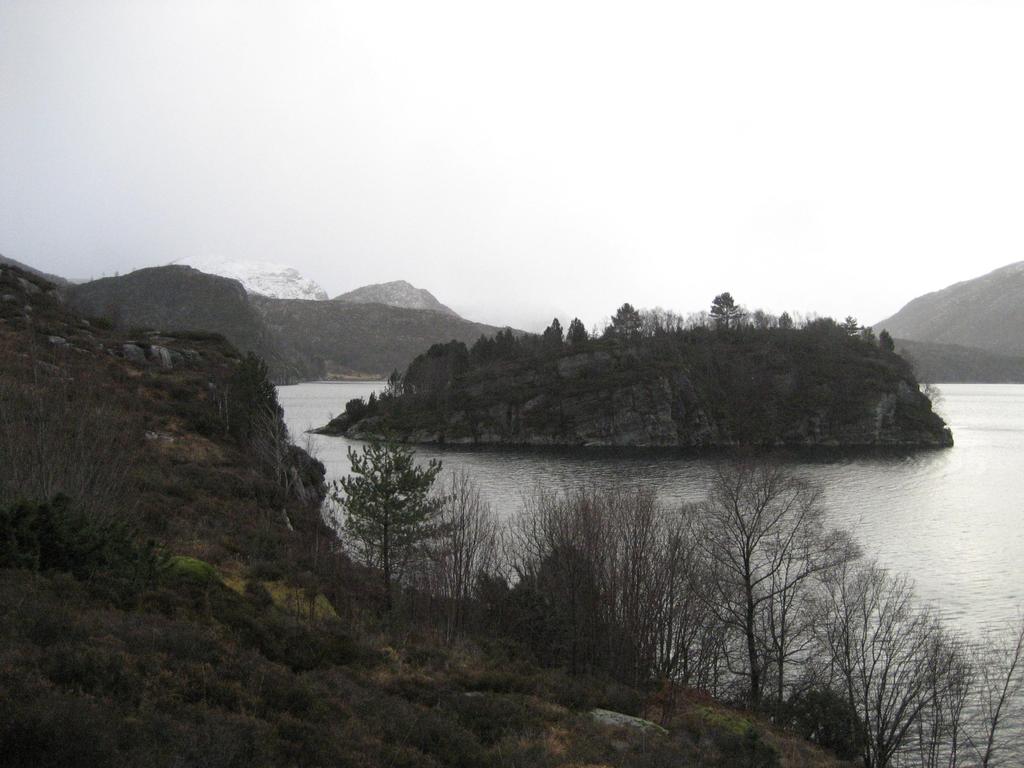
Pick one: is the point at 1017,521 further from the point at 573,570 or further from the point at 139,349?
the point at 139,349

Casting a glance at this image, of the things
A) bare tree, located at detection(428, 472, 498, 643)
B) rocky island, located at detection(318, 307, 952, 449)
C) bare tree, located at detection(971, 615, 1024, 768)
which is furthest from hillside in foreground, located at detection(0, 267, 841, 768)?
rocky island, located at detection(318, 307, 952, 449)

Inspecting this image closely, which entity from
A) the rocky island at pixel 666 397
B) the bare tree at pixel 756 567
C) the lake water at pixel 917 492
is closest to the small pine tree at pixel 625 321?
the rocky island at pixel 666 397

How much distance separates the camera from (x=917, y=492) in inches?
2416

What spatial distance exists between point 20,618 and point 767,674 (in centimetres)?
2654

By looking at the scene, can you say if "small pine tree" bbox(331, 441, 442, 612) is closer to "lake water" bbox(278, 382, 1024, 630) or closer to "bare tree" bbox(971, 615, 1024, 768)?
"bare tree" bbox(971, 615, 1024, 768)

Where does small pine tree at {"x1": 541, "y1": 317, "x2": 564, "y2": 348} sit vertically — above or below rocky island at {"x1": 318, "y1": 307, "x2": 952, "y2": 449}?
above

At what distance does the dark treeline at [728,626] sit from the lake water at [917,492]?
6.37m

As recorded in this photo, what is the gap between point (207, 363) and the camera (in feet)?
178

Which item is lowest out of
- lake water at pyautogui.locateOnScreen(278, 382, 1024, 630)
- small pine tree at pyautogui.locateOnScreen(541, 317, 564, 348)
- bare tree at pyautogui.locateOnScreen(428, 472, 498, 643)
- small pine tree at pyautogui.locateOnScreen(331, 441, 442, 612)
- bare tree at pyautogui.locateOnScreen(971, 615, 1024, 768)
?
bare tree at pyautogui.locateOnScreen(971, 615, 1024, 768)

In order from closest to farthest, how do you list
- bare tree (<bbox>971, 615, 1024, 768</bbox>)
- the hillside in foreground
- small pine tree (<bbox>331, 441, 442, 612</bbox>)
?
the hillside in foreground → bare tree (<bbox>971, 615, 1024, 768</bbox>) → small pine tree (<bbox>331, 441, 442, 612</bbox>)

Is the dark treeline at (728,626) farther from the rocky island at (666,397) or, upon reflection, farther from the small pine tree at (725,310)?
the small pine tree at (725,310)

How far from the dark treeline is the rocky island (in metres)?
80.0

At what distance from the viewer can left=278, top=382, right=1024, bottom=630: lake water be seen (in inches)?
1406

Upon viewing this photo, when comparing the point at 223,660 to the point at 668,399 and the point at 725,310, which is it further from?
the point at 725,310
